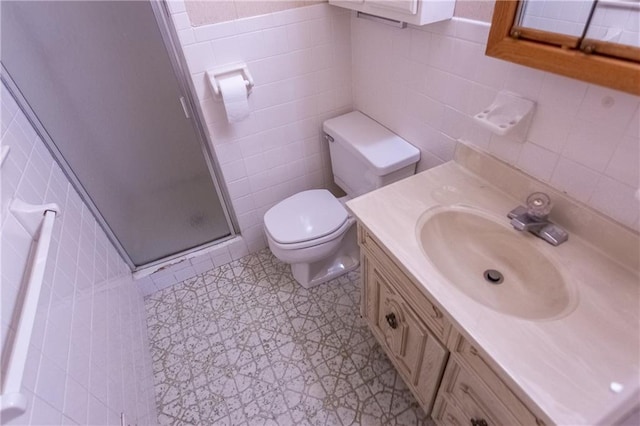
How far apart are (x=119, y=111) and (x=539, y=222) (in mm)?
1611

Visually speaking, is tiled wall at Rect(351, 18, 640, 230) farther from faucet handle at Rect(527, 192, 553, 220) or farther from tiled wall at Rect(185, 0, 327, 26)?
tiled wall at Rect(185, 0, 327, 26)

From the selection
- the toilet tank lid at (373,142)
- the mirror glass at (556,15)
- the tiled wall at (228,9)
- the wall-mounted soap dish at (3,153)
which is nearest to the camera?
the mirror glass at (556,15)

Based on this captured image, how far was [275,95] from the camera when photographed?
1621 mm

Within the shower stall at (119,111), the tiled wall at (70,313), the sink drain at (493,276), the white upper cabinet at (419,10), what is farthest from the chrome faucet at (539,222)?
the shower stall at (119,111)

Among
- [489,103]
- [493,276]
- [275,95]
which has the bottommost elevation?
[493,276]

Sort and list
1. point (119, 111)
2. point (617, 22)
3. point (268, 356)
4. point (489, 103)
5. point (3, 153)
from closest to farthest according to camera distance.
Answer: point (617, 22)
point (3, 153)
point (489, 103)
point (119, 111)
point (268, 356)

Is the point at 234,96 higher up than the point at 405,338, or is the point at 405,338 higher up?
the point at 234,96

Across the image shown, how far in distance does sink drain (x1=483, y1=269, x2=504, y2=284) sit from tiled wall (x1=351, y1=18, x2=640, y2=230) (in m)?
0.29

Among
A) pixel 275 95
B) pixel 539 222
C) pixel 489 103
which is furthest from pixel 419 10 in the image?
pixel 275 95

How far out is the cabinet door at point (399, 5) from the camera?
39.4 inches

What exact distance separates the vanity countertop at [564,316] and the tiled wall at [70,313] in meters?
0.88

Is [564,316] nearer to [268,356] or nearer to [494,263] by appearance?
[494,263]

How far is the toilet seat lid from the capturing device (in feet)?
5.27

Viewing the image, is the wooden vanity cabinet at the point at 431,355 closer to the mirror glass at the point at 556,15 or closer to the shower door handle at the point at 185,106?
the mirror glass at the point at 556,15
